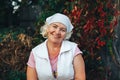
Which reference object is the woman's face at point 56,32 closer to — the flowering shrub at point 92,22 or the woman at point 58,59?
the woman at point 58,59

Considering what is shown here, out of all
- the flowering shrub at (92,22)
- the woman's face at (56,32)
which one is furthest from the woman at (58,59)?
the flowering shrub at (92,22)

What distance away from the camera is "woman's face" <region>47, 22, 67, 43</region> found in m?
4.06

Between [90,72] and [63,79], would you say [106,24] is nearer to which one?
[90,72]

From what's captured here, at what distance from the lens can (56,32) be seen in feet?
13.3

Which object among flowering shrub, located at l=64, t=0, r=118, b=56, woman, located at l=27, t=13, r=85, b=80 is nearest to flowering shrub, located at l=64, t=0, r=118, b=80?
flowering shrub, located at l=64, t=0, r=118, b=56

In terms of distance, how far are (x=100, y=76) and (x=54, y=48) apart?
Answer: 1.60 metres

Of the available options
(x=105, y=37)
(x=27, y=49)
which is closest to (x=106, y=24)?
(x=105, y=37)

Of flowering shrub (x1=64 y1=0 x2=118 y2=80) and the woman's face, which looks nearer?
the woman's face

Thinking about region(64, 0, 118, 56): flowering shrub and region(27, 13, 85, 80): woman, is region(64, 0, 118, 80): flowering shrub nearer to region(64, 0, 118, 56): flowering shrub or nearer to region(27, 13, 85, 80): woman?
region(64, 0, 118, 56): flowering shrub

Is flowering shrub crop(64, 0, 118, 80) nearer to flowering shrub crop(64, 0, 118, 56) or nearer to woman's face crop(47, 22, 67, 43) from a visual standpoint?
flowering shrub crop(64, 0, 118, 56)

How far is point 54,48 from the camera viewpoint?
421cm

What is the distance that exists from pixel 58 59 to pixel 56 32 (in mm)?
300

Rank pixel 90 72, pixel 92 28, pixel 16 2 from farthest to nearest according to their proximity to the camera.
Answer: pixel 16 2 < pixel 90 72 < pixel 92 28

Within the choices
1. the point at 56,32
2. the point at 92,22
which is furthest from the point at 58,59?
the point at 92,22
